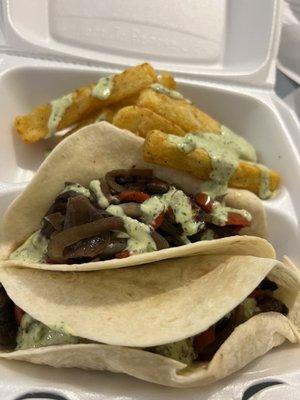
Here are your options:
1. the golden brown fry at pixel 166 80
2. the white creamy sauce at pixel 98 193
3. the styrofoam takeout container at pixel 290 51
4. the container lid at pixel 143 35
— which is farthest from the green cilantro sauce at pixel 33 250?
the styrofoam takeout container at pixel 290 51

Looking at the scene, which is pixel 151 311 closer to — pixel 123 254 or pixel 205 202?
pixel 123 254

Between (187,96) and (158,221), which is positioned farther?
(187,96)

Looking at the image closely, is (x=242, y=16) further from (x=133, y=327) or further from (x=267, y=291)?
(x=133, y=327)

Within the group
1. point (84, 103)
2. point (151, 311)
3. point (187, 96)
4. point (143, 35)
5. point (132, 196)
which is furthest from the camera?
point (143, 35)

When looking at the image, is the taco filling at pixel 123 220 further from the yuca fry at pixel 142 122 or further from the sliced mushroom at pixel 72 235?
the yuca fry at pixel 142 122

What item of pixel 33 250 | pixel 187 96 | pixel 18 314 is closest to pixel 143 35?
pixel 187 96

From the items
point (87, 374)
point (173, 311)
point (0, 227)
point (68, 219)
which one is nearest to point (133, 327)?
point (173, 311)

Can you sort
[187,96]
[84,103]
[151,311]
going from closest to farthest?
[151,311] → [84,103] → [187,96]
